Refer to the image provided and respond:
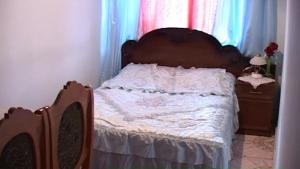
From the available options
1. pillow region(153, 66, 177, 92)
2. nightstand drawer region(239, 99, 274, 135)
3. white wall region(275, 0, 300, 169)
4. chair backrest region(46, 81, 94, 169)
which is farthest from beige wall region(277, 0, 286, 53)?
white wall region(275, 0, 300, 169)

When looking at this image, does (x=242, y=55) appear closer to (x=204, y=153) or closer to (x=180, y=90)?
(x=180, y=90)

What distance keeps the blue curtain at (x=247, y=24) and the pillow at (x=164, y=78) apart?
66 centimetres

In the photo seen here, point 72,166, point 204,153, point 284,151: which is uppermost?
point 284,151

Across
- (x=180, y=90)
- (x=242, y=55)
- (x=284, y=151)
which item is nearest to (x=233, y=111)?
(x=180, y=90)

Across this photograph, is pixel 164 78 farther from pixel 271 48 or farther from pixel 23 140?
pixel 23 140

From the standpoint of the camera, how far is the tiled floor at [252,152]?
281 cm

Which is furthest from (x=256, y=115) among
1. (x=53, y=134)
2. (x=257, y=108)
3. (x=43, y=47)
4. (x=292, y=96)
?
(x=292, y=96)

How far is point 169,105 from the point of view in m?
2.93

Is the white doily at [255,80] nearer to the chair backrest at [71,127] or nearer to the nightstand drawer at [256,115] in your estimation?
the nightstand drawer at [256,115]

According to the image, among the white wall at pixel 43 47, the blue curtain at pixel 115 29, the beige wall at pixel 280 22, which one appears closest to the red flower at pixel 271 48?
the beige wall at pixel 280 22

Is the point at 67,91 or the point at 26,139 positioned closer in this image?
the point at 26,139

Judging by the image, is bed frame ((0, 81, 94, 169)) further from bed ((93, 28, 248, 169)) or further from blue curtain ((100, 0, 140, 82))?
blue curtain ((100, 0, 140, 82))

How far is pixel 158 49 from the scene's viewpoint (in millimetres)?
3969

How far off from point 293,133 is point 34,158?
93 cm
